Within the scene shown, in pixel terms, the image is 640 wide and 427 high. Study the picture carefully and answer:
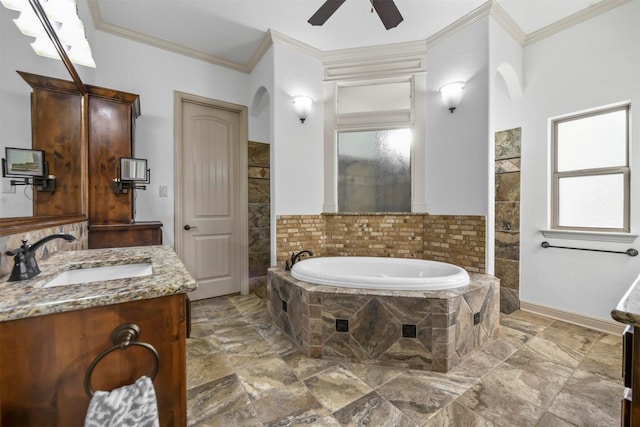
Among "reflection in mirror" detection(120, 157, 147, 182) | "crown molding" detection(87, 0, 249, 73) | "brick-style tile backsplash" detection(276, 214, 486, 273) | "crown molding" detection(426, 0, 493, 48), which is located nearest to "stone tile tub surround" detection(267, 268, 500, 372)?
"brick-style tile backsplash" detection(276, 214, 486, 273)

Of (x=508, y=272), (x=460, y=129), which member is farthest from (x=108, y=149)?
(x=508, y=272)

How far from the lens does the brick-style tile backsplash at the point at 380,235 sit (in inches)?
103

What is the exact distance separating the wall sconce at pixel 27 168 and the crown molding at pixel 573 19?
13.0 feet

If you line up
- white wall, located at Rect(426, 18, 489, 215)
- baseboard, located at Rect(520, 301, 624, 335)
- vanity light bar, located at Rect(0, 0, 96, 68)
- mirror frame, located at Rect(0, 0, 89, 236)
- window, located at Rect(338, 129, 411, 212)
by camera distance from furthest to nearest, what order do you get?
window, located at Rect(338, 129, 411, 212), white wall, located at Rect(426, 18, 489, 215), baseboard, located at Rect(520, 301, 624, 335), vanity light bar, located at Rect(0, 0, 96, 68), mirror frame, located at Rect(0, 0, 89, 236)

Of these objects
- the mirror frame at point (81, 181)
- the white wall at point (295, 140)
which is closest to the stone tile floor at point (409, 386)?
the mirror frame at point (81, 181)

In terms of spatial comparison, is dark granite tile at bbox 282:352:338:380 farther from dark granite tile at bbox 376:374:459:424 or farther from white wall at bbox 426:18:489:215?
white wall at bbox 426:18:489:215

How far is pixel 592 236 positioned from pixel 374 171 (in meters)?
2.03

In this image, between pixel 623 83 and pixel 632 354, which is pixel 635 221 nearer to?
pixel 623 83

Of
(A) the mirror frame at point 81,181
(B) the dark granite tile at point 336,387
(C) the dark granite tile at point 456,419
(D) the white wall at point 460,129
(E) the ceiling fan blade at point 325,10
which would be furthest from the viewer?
(D) the white wall at point 460,129

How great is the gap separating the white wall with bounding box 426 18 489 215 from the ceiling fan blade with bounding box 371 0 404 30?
102 centimetres

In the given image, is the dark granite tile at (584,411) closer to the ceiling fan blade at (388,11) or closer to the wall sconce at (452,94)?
the wall sconce at (452,94)

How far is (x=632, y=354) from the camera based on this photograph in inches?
30.7

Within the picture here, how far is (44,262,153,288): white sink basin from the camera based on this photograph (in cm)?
120

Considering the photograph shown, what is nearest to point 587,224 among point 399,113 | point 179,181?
point 399,113
